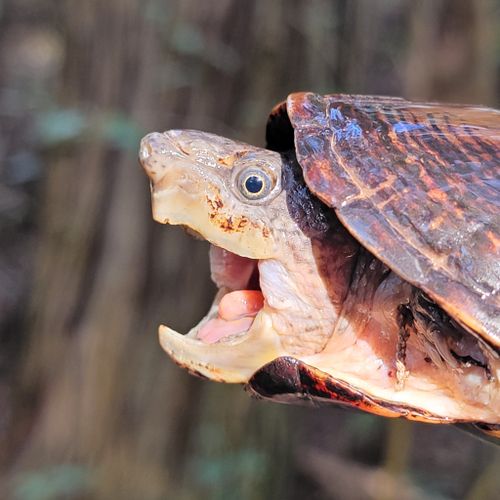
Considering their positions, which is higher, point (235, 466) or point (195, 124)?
→ point (195, 124)

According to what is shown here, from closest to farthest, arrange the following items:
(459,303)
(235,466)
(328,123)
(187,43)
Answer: (459,303), (328,123), (187,43), (235,466)

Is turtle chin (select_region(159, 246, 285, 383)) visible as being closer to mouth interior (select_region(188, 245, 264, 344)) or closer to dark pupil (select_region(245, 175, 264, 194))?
mouth interior (select_region(188, 245, 264, 344))

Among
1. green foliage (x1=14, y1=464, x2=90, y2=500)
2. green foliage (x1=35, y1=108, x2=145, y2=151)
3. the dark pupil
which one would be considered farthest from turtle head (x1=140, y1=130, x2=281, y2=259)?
green foliage (x1=14, y1=464, x2=90, y2=500)

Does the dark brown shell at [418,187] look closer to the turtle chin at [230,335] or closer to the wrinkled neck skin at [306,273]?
the wrinkled neck skin at [306,273]

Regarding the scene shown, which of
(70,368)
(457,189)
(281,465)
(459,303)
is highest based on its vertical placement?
(457,189)

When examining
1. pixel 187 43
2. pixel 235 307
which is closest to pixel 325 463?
pixel 187 43

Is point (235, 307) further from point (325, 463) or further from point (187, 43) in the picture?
point (325, 463)
